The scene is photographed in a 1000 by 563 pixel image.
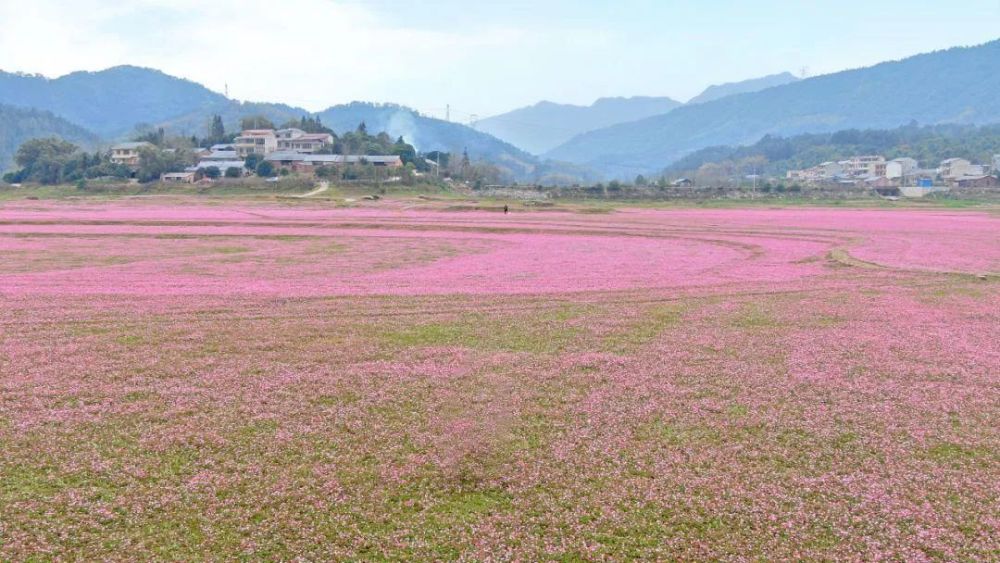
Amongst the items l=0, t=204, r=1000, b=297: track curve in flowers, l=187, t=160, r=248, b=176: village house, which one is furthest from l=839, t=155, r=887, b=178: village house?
l=187, t=160, r=248, b=176: village house

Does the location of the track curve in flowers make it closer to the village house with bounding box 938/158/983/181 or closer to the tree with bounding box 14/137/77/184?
the tree with bounding box 14/137/77/184

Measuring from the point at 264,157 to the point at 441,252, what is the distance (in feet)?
319

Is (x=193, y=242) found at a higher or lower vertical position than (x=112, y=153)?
lower

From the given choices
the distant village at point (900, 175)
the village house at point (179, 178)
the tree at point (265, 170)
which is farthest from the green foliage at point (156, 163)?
the distant village at point (900, 175)

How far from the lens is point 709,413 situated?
12.5 m

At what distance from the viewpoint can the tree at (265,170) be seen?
112 metres

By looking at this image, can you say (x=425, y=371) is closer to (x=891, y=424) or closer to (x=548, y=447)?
(x=548, y=447)

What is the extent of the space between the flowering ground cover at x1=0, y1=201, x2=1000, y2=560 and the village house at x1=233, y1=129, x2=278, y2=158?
12260 cm

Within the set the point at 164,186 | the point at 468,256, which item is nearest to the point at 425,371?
the point at 468,256

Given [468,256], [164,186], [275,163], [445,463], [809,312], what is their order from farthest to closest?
[275,163] < [164,186] < [468,256] < [809,312] < [445,463]

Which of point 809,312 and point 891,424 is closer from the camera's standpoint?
point 891,424

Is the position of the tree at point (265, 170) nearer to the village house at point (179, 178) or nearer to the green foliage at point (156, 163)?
the village house at point (179, 178)

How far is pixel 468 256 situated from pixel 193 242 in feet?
56.8

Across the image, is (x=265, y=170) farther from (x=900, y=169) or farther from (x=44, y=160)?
(x=900, y=169)
